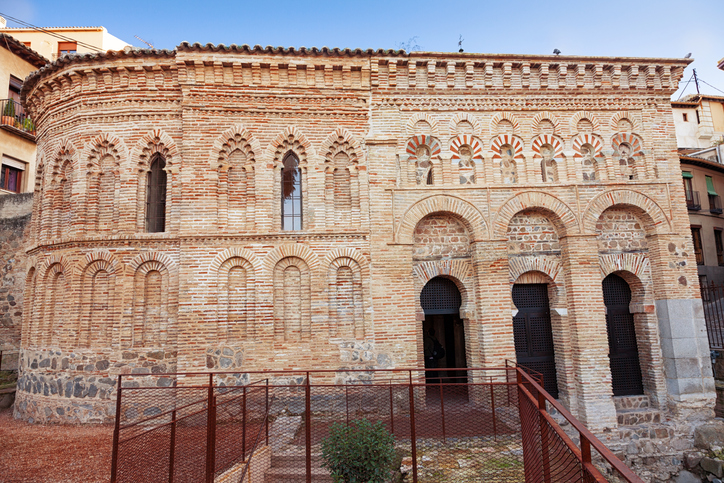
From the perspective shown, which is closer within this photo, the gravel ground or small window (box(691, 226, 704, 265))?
the gravel ground

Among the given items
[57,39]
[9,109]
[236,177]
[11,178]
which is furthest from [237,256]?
[57,39]

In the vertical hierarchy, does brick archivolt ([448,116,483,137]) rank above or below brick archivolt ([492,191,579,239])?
above

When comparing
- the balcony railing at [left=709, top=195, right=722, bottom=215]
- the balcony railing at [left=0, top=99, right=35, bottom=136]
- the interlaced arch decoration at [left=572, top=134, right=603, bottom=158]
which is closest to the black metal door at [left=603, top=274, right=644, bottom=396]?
the interlaced arch decoration at [left=572, top=134, right=603, bottom=158]

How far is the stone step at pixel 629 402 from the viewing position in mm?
9828

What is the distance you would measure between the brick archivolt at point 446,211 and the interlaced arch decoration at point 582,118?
3520 mm

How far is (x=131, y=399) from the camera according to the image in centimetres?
891

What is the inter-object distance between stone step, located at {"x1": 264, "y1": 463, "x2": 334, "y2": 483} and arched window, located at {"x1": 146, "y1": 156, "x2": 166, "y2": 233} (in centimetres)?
633

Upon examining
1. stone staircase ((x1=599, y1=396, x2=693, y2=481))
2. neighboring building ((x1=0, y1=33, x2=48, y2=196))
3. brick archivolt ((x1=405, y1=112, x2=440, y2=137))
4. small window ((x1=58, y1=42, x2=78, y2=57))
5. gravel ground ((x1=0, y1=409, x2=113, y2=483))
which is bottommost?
stone staircase ((x1=599, y1=396, x2=693, y2=481))

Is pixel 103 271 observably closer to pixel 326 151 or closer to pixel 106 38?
pixel 326 151

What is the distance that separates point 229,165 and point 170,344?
173 inches

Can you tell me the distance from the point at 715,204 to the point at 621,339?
1530 centimetres

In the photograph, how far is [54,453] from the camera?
7191 millimetres

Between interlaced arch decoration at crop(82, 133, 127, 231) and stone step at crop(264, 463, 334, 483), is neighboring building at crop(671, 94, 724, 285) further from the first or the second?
interlaced arch decoration at crop(82, 133, 127, 231)

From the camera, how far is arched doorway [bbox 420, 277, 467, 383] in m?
10.2
